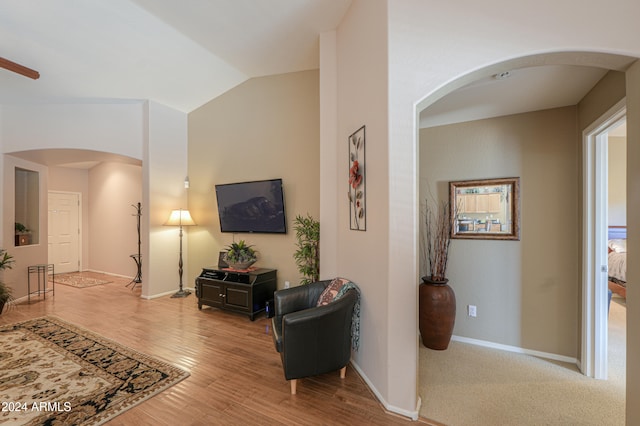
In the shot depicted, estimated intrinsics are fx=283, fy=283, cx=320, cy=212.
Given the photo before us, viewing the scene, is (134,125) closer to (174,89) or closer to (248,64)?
(174,89)

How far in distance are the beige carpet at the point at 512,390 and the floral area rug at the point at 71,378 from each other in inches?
88.7

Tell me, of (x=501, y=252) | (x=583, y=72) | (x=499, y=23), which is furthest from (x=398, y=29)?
(x=501, y=252)

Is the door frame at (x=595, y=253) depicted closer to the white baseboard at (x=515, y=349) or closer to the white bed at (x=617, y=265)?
the white baseboard at (x=515, y=349)

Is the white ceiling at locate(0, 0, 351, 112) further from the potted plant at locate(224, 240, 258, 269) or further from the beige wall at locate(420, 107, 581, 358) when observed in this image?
the potted plant at locate(224, 240, 258, 269)

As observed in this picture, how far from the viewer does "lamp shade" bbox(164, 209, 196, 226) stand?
5012mm

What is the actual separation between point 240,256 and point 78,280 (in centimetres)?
467

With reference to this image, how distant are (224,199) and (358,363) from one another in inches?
134

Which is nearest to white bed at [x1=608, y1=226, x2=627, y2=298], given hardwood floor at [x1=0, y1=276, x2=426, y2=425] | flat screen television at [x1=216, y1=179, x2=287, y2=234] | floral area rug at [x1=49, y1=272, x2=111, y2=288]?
hardwood floor at [x1=0, y1=276, x2=426, y2=425]

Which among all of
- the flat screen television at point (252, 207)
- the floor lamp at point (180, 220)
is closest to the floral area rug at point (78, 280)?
the floor lamp at point (180, 220)

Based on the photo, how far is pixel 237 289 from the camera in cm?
405

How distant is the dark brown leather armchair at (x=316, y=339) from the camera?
216 centimetres

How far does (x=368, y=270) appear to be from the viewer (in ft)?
8.07

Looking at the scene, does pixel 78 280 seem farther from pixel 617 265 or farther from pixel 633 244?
pixel 617 265

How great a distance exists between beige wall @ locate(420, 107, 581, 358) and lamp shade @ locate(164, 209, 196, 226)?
14.1 feet
